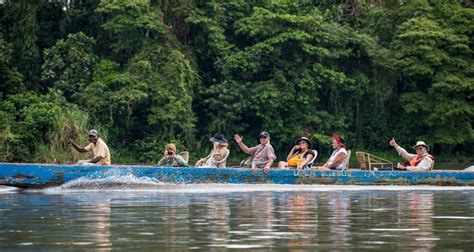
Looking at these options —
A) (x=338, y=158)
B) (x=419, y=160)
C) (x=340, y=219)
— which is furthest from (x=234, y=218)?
(x=419, y=160)

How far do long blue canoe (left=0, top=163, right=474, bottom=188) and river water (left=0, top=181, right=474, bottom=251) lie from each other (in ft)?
0.53

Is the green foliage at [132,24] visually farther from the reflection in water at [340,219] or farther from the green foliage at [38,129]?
the reflection in water at [340,219]

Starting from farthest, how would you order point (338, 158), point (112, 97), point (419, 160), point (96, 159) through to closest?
1. point (112, 97)
2. point (419, 160)
3. point (338, 158)
4. point (96, 159)

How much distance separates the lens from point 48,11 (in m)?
42.2

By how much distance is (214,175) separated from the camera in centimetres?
2262

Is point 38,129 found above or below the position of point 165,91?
below

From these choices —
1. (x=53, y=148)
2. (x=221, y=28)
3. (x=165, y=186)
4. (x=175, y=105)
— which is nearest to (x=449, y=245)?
(x=165, y=186)

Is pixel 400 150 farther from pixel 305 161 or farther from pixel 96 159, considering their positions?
pixel 96 159

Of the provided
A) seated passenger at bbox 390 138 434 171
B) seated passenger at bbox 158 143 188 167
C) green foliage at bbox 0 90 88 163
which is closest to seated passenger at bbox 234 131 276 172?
seated passenger at bbox 158 143 188 167

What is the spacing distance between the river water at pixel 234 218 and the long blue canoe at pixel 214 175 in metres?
0.16

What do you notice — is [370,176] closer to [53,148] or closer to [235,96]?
[53,148]

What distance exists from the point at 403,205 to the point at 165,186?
5.47m

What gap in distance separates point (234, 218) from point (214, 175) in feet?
23.9

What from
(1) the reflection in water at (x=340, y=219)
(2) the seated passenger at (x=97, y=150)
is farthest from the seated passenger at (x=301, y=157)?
(2) the seated passenger at (x=97, y=150)
